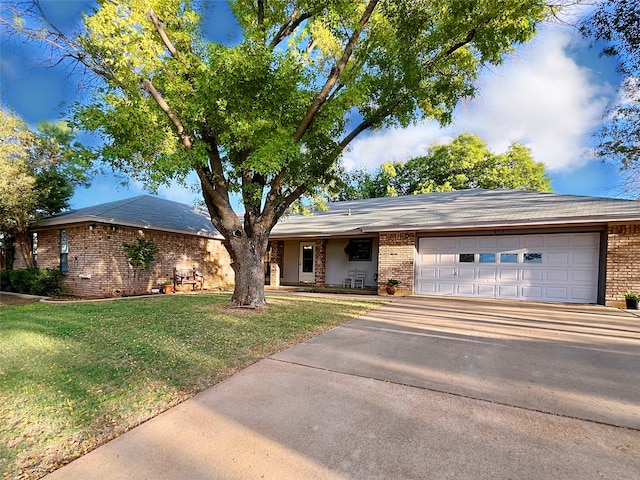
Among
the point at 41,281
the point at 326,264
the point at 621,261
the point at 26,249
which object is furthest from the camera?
the point at 326,264

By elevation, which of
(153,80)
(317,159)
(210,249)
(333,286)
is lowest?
(333,286)

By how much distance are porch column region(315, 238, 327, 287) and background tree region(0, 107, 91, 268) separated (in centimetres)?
889

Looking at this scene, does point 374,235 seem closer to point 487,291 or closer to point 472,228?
point 472,228

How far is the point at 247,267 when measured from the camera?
24.0 feet

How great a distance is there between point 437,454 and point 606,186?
53.2ft

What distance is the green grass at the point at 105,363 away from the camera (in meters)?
2.29

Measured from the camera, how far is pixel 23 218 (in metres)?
10.5

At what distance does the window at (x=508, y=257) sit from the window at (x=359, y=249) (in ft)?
16.5

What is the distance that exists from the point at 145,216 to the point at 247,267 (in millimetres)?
6760

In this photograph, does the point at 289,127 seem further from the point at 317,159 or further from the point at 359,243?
the point at 359,243

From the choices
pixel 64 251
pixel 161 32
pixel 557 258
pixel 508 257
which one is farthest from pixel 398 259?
pixel 64 251

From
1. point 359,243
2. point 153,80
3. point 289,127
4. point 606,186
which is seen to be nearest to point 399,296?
point 359,243

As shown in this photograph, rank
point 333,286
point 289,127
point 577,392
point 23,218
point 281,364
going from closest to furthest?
point 577,392 < point 281,364 < point 289,127 < point 23,218 < point 333,286

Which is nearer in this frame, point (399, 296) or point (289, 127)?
point (289, 127)
